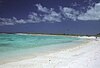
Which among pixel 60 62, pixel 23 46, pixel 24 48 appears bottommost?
pixel 23 46

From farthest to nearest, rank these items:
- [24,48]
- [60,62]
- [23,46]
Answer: [23,46] < [24,48] < [60,62]

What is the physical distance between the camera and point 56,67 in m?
6.66

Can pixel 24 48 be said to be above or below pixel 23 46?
above

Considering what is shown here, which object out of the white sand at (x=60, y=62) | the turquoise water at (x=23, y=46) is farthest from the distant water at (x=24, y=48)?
the white sand at (x=60, y=62)

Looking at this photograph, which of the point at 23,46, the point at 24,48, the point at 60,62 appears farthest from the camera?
the point at 23,46

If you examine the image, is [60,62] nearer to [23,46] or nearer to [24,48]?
[24,48]

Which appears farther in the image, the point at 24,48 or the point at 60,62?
the point at 24,48

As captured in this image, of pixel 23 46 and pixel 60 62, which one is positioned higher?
pixel 60 62

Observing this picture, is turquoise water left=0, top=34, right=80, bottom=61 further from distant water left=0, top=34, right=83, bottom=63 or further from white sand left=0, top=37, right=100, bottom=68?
white sand left=0, top=37, right=100, bottom=68

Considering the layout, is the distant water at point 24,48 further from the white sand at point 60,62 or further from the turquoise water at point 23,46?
the white sand at point 60,62

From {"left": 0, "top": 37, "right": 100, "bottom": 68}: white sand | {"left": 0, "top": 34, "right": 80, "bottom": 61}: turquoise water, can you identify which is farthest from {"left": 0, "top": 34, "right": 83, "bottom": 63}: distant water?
{"left": 0, "top": 37, "right": 100, "bottom": 68}: white sand

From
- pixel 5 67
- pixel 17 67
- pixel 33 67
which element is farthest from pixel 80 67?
pixel 5 67

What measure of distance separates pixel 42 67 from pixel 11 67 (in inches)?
43.3

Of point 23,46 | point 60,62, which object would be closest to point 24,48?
point 23,46
